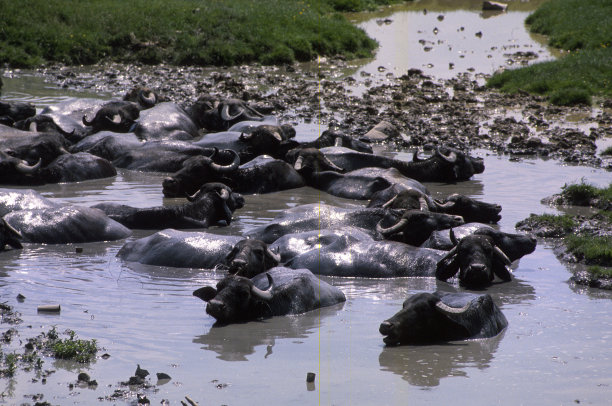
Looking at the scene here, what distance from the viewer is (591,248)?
10250 millimetres

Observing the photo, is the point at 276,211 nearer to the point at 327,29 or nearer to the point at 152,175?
the point at 152,175

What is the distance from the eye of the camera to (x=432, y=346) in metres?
7.50

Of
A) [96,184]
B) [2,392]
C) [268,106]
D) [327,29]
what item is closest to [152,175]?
[96,184]

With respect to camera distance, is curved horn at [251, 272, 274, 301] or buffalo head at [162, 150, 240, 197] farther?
buffalo head at [162, 150, 240, 197]

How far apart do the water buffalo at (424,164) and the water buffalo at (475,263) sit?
492cm

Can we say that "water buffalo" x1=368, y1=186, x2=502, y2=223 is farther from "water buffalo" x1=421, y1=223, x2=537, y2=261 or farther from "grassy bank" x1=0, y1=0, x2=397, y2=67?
"grassy bank" x1=0, y1=0, x2=397, y2=67

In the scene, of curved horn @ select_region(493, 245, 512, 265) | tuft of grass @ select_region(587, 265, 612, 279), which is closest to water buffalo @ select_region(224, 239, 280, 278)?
curved horn @ select_region(493, 245, 512, 265)

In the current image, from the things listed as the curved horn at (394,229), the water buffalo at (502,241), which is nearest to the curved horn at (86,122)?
the curved horn at (394,229)

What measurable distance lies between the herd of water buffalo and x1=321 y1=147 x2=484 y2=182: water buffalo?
0.07 ft

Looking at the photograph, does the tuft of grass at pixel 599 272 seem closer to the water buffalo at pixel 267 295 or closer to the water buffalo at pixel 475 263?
the water buffalo at pixel 475 263

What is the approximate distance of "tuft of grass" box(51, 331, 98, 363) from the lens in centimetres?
681

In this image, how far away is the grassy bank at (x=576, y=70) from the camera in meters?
21.7

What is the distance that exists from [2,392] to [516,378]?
350cm

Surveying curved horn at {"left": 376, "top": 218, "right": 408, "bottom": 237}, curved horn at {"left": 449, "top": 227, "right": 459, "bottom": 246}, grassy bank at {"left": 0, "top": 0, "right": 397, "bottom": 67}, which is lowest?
curved horn at {"left": 376, "top": 218, "right": 408, "bottom": 237}
